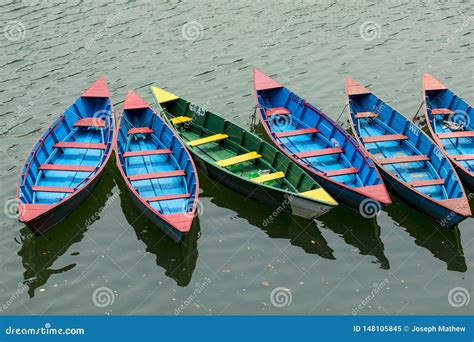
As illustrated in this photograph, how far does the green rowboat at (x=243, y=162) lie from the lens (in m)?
21.6

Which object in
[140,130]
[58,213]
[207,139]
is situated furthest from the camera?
[140,130]

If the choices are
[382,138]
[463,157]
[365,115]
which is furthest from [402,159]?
[365,115]

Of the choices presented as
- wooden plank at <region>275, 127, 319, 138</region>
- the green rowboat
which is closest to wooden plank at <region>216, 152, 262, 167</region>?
the green rowboat

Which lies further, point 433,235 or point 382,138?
point 382,138

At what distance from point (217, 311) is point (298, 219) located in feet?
17.9

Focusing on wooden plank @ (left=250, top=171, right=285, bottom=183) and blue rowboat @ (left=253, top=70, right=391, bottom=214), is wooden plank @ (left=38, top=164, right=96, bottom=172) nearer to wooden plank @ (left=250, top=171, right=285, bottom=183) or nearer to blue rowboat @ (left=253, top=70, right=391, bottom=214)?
wooden plank @ (left=250, top=171, right=285, bottom=183)

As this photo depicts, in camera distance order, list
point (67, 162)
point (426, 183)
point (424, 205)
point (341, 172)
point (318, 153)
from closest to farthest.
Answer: point (424, 205) → point (426, 183) → point (341, 172) → point (318, 153) → point (67, 162)

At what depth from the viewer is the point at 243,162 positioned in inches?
976

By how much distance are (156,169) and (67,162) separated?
380cm

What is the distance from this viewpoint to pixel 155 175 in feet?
75.3

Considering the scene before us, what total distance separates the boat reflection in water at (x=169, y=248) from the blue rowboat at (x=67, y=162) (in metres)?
2.41

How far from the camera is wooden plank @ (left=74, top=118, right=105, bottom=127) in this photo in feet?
86.5

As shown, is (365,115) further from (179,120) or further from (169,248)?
(169,248)

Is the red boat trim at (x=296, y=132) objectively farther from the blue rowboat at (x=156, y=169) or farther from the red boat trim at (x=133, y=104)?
the red boat trim at (x=133, y=104)
